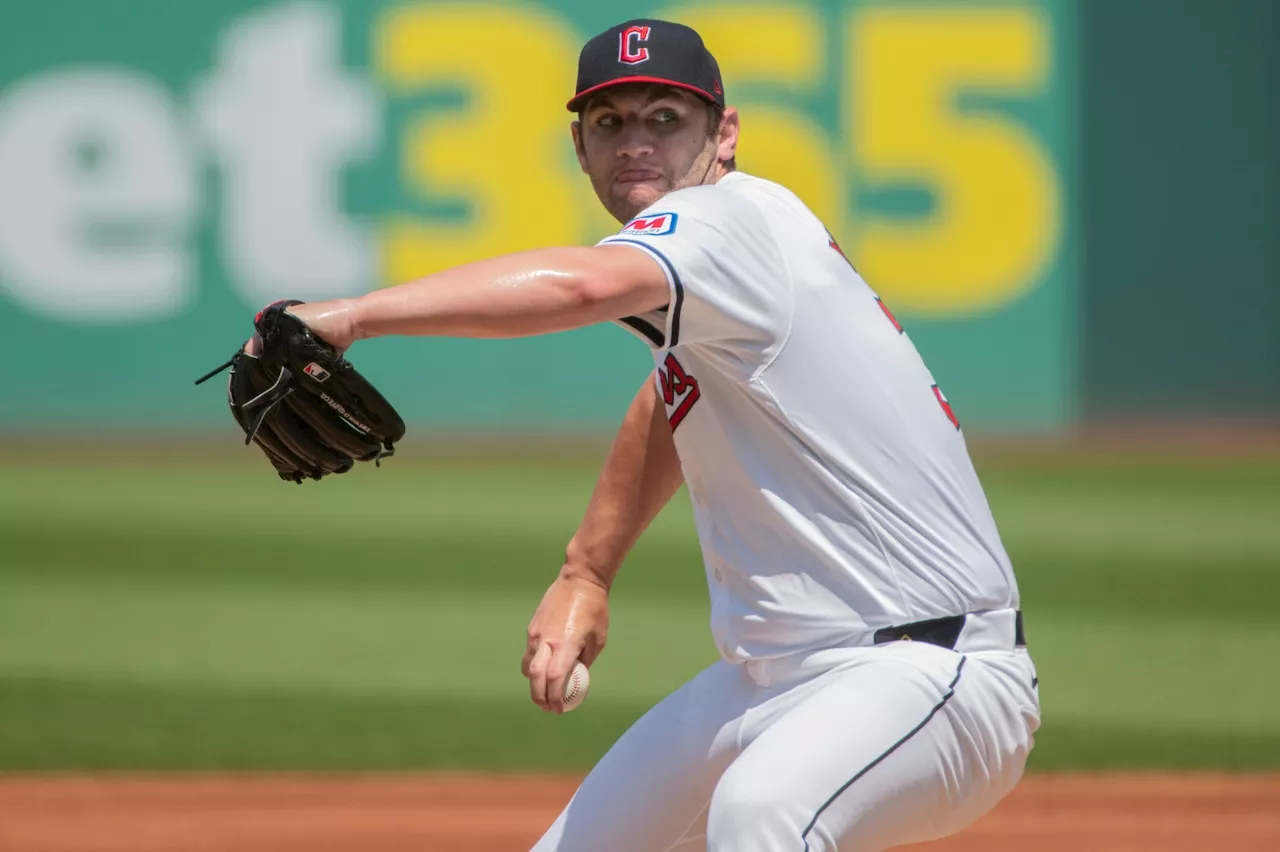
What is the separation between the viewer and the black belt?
7.66 ft

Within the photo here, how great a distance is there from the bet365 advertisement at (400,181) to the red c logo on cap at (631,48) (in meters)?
8.82

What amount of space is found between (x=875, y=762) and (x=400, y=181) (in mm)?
9799

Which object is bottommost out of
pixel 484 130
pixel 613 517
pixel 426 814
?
pixel 426 814

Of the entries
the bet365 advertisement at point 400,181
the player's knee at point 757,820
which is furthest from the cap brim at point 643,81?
the bet365 advertisement at point 400,181

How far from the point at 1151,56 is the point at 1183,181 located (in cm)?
93

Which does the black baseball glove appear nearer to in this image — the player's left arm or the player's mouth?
the player's left arm

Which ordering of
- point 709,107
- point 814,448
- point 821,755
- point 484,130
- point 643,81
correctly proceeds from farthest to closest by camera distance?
point 484,130 → point 709,107 → point 643,81 → point 814,448 → point 821,755

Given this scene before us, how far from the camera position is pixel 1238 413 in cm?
1168

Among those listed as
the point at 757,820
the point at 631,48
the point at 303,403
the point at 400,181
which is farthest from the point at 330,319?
the point at 400,181

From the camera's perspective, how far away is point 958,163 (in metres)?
11.4

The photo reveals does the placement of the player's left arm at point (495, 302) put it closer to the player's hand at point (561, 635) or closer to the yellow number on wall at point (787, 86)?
the player's hand at point (561, 635)

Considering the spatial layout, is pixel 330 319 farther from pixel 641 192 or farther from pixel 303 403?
pixel 641 192

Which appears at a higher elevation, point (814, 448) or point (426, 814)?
point (814, 448)

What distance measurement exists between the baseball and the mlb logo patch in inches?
33.0
